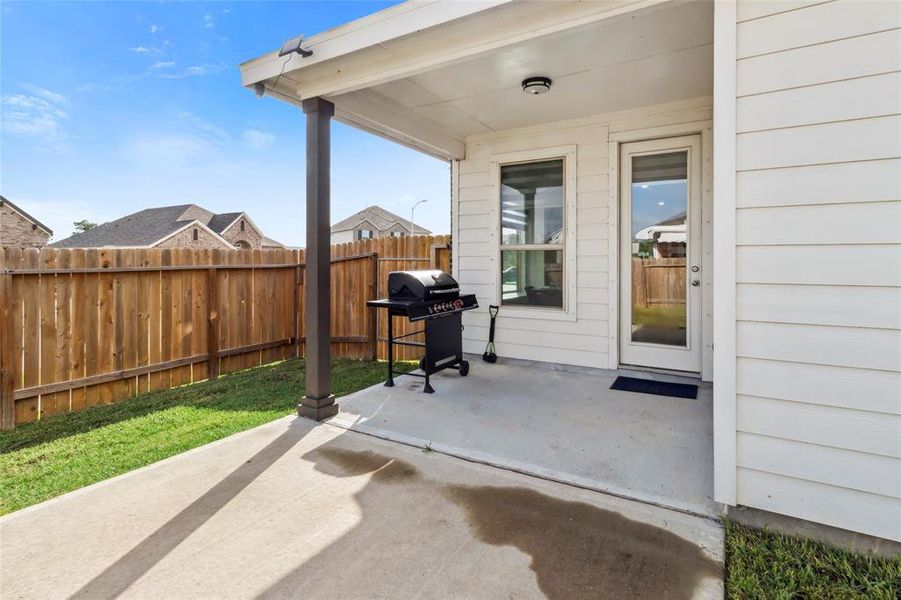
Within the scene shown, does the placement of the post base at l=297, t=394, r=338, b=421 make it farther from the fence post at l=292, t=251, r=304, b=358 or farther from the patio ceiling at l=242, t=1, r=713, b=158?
the fence post at l=292, t=251, r=304, b=358

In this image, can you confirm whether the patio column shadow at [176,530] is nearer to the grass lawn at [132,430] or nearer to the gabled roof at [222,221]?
the grass lawn at [132,430]

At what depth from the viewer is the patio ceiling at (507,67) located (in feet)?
7.98

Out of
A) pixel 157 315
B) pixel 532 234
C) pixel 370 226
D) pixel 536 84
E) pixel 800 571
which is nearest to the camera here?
pixel 800 571

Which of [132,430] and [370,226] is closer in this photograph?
[132,430]

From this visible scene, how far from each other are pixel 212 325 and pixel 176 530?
11.3ft

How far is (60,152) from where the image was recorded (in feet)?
73.7

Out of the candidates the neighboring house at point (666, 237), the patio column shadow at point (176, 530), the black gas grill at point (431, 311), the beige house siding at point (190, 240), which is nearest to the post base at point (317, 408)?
the patio column shadow at point (176, 530)

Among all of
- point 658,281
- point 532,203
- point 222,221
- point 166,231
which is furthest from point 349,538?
point 222,221

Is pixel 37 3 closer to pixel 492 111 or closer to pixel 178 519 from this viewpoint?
pixel 492 111

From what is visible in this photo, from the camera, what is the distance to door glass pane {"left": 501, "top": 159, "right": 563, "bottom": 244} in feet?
15.5

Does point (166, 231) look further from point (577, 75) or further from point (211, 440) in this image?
point (577, 75)

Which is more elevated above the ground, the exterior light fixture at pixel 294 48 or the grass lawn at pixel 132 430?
the exterior light fixture at pixel 294 48

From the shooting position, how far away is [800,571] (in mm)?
1611

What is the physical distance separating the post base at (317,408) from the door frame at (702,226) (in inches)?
109
